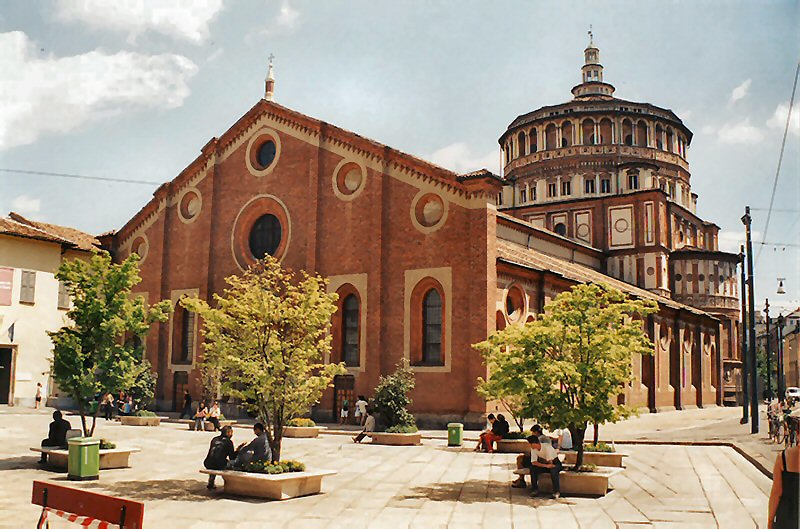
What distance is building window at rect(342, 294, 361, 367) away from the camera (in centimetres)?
3291

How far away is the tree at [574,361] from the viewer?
1430cm

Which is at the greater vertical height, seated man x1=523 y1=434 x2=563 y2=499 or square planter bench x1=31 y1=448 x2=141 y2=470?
seated man x1=523 y1=434 x2=563 y2=499

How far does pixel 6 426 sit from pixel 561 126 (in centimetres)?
4585

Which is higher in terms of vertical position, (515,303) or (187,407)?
(515,303)

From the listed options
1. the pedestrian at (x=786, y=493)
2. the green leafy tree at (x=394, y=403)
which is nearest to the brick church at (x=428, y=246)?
the green leafy tree at (x=394, y=403)

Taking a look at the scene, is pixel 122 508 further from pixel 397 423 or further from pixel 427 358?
pixel 427 358

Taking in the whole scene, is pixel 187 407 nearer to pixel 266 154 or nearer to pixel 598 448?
pixel 266 154

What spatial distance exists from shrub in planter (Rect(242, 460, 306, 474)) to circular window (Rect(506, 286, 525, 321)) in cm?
1883

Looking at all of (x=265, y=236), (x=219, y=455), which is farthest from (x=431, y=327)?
(x=219, y=455)

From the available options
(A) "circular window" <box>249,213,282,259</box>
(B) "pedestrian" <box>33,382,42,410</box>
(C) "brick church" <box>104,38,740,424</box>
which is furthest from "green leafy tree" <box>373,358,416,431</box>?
(B) "pedestrian" <box>33,382,42,410</box>

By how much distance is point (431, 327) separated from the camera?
1211 inches

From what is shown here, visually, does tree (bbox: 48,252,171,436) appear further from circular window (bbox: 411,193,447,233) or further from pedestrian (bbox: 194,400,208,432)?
circular window (bbox: 411,193,447,233)

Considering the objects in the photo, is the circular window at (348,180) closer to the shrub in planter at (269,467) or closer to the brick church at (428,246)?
the brick church at (428,246)

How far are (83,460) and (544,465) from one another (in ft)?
31.2
